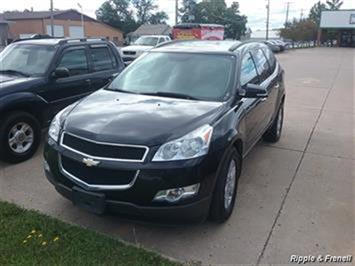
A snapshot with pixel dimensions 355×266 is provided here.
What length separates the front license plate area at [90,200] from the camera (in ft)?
10.2

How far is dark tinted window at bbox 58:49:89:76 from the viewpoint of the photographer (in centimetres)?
605

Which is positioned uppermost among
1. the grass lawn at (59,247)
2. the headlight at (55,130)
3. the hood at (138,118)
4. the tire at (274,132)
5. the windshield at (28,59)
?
the windshield at (28,59)

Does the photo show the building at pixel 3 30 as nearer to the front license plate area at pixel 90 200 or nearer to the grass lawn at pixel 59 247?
the grass lawn at pixel 59 247

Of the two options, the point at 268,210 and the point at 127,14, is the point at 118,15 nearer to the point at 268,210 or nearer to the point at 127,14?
the point at 127,14

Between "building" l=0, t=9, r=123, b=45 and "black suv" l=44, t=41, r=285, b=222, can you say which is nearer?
"black suv" l=44, t=41, r=285, b=222

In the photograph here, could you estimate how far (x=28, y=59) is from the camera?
5988 mm

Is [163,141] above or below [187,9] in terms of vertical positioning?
below

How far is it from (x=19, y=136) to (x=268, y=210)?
3449 millimetres

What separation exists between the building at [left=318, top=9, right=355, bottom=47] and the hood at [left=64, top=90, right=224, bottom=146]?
59.5 meters

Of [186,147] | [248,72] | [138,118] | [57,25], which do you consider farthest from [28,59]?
[57,25]

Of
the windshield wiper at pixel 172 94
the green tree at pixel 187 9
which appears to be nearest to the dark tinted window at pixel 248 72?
the windshield wiper at pixel 172 94

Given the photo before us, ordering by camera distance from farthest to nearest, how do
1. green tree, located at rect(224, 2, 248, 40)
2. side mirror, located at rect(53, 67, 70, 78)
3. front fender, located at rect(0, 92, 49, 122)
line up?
green tree, located at rect(224, 2, 248, 40), side mirror, located at rect(53, 67, 70, 78), front fender, located at rect(0, 92, 49, 122)

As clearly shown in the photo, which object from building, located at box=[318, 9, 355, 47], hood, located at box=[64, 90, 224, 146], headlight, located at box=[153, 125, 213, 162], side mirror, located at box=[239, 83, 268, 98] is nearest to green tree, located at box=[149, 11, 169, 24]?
building, located at box=[318, 9, 355, 47]

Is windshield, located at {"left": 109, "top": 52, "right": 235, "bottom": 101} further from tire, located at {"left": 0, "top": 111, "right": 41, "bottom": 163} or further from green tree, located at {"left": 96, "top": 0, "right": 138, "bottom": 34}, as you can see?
green tree, located at {"left": 96, "top": 0, "right": 138, "bottom": 34}
